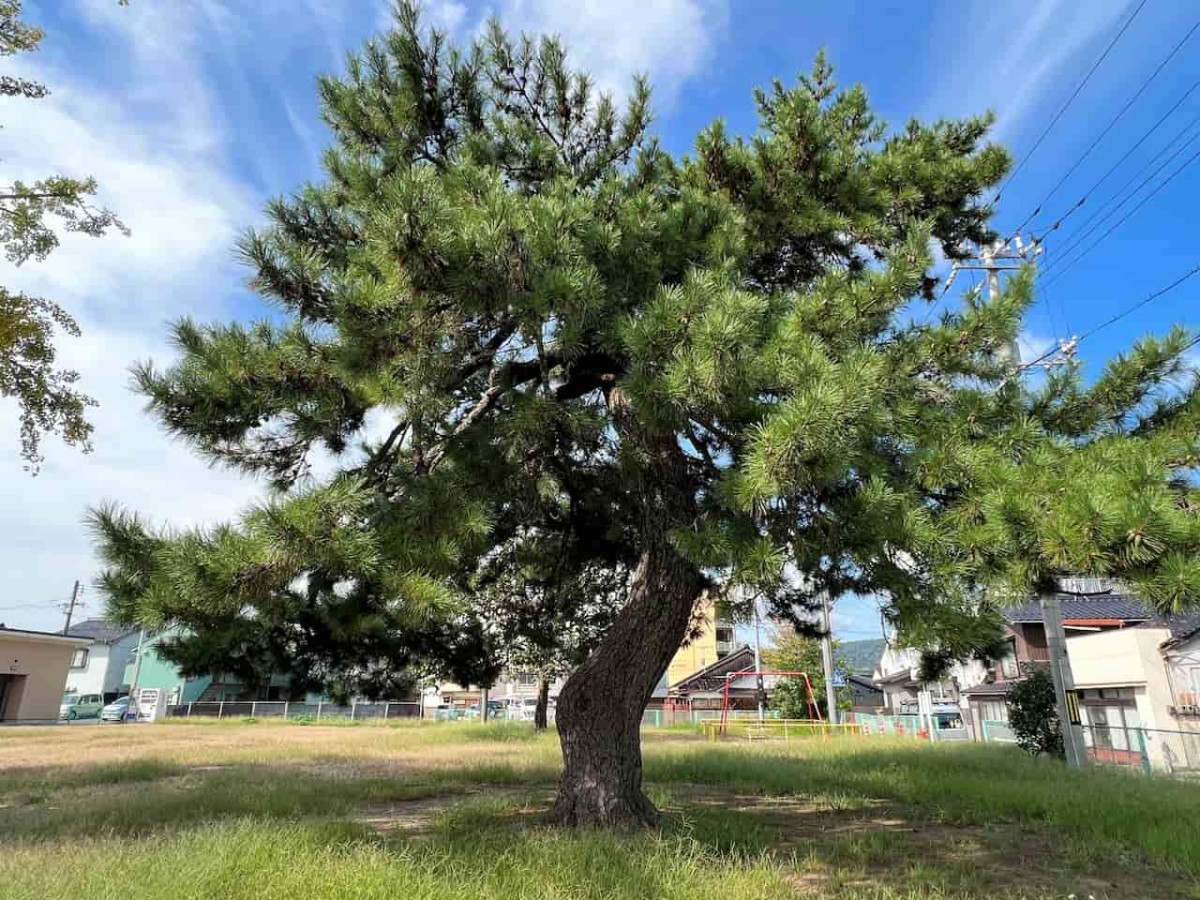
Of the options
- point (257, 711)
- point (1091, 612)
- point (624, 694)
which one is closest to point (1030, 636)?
point (1091, 612)

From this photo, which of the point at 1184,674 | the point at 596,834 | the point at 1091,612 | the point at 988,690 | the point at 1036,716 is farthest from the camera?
the point at 988,690

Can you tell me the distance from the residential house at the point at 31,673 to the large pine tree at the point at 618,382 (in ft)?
97.9

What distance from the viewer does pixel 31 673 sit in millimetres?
26656

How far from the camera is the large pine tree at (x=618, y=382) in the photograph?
9.90 ft

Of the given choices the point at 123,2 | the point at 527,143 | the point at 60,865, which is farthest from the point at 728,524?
the point at 123,2

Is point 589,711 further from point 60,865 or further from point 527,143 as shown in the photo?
point 527,143

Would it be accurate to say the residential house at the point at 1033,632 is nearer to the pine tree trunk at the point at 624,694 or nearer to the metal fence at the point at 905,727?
the metal fence at the point at 905,727

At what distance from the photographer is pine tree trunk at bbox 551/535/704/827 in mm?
4918

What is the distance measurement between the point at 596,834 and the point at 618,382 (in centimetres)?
296

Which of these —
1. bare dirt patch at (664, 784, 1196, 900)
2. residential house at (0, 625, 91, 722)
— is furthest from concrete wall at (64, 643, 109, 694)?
bare dirt patch at (664, 784, 1196, 900)

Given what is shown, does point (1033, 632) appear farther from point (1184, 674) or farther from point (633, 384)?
point (633, 384)

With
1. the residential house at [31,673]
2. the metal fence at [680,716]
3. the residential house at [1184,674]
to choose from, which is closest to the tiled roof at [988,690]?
the residential house at [1184,674]

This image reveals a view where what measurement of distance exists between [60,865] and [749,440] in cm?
435

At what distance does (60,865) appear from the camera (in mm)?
3635
